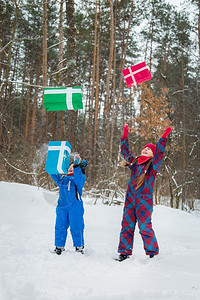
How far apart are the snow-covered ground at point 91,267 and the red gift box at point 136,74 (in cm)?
289

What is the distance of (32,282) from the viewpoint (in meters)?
2.21

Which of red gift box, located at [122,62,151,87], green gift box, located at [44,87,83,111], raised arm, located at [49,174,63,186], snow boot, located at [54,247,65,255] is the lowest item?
snow boot, located at [54,247,65,255]

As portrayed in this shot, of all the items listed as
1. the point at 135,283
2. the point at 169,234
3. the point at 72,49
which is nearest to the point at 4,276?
the point at 135,283

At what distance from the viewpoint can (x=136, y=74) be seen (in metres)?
5.51

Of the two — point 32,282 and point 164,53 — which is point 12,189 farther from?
point 164,53

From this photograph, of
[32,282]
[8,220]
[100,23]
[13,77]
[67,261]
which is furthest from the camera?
[13,77]

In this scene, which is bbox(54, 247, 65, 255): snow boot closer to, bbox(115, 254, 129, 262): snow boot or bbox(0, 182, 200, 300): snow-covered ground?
bbox(0, 182, 200, 300): snow-covered ground

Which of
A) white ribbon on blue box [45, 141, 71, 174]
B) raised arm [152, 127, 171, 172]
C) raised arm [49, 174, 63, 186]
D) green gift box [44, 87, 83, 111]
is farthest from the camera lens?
green gift box [44, 87, 83, 111]

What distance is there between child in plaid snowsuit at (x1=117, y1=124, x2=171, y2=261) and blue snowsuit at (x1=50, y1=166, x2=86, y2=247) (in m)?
0.55

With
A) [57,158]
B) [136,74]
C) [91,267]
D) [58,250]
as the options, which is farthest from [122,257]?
[136,74]

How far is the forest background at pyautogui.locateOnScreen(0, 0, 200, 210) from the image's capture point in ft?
27.6

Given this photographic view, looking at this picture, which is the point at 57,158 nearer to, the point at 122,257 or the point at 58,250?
the point at 58,250

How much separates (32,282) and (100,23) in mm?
14009

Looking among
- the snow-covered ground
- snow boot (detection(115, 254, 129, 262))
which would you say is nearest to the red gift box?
the snow-covered ground
